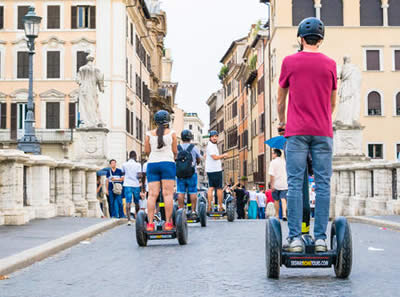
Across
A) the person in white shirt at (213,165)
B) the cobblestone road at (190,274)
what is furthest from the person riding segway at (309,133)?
the person in white shirt at (213,165)

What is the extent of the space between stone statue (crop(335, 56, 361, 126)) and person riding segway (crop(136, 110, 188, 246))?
1800cm

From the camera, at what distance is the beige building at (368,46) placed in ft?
179

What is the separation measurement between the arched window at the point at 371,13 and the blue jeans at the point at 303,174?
49.6 meters

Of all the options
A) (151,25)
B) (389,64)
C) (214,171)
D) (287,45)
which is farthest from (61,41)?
(214,171)

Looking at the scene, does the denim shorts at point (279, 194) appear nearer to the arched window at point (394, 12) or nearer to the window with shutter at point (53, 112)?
the window with shutter at point (53, 112)

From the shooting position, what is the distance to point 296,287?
686 cm

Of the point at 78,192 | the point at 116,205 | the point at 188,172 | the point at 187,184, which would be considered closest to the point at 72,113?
the point at 116,205

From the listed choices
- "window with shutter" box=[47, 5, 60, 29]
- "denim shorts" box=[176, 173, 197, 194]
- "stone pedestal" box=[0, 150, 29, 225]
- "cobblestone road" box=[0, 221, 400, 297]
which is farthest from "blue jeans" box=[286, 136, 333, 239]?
"window with shutter" box=[47, 5, 60, 29]

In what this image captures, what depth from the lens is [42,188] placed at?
17.8 metres

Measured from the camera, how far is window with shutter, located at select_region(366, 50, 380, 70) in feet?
182

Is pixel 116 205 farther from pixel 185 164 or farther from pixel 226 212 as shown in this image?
pixel 185 164

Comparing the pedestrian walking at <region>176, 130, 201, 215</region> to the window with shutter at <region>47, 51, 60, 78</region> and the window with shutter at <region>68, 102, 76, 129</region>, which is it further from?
the window with shutter at <region>47, 51, 60, 78</region>

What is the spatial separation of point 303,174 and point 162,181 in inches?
190

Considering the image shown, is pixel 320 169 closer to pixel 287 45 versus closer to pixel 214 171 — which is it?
pixel 214 171
